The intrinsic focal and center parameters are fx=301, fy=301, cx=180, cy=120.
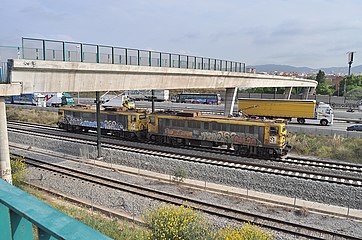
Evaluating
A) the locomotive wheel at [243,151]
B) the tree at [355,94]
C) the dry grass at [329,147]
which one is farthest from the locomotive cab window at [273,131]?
the tree at [355,94]

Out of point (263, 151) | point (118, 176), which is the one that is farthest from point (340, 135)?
point (118, 176)

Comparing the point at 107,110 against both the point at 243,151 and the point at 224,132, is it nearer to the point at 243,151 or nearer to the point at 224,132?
the point at 224,132

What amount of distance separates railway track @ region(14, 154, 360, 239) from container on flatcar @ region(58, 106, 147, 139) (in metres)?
9.19

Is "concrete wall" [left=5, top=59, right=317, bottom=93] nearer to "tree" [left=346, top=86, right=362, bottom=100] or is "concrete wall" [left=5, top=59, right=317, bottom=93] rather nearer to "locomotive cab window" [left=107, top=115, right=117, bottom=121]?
"locomotive cab window" [left=107, top=115, right=117, bottom=121]

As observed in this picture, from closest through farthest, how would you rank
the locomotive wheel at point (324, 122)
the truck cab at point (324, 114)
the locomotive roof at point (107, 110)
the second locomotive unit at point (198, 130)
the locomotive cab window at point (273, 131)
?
1. the locomotive cab window at point (273, 131)
2. the second locomotive unit at point (198, 130)
3. the locomotive roof at point (107, 110)
4. the truck cab at point (324, 114)
5. the locomotive wheel at point (324, 122)

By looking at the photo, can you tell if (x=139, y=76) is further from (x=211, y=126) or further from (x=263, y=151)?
(x=263, y=151)

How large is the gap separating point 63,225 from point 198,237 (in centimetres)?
816

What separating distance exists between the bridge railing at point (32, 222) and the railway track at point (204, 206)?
12.8 m

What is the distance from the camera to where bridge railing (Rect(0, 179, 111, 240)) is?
5.31ft

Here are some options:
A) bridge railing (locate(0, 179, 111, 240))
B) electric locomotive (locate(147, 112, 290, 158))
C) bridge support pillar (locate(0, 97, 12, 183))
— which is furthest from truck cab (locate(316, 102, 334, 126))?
bridge railing (locate(0, 179, 111, 240))

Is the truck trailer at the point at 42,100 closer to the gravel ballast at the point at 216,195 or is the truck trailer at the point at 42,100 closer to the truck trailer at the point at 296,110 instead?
the truck trailer at the point at 296,110

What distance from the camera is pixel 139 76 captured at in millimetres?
23234

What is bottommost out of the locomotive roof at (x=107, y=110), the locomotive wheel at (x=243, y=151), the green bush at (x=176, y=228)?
the locomotive wheel at (x=243, y=151)

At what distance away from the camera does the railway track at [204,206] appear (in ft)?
42.0
